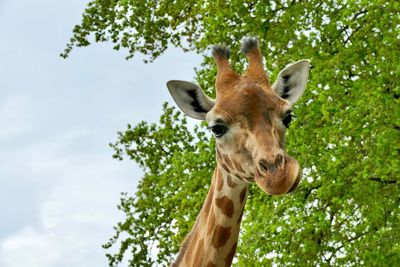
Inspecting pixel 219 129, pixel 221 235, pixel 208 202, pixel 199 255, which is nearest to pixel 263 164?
pixel 219 129

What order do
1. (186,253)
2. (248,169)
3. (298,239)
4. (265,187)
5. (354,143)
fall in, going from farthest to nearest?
(354,143) → (298,239) → (186,253) → (248,169) → (265,187)

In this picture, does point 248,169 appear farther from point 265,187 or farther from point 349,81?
point 349,81

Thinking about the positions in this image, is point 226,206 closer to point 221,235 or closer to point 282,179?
point 221,235

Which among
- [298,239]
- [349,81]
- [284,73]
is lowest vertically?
[284,73]

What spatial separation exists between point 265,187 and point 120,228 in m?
19.6

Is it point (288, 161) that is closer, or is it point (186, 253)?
point (288, 161)

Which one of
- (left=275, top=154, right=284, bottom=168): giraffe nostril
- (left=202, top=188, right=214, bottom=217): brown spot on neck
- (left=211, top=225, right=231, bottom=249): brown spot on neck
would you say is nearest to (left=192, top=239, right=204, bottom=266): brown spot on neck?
(left=211, top=225, right=231, bottom=249): brown spot on neck

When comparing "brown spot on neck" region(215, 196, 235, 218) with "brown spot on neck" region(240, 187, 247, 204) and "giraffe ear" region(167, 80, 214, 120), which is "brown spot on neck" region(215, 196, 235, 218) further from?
"giraffe ear" region(167, 80, 214, 120)

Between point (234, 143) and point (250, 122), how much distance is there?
0.82 feet

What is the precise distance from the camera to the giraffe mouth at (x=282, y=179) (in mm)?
6410

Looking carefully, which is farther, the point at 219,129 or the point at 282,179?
the point at 219,129

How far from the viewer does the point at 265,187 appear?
255 inches

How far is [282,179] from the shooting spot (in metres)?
6.41

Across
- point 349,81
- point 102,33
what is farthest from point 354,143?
point 102,33
